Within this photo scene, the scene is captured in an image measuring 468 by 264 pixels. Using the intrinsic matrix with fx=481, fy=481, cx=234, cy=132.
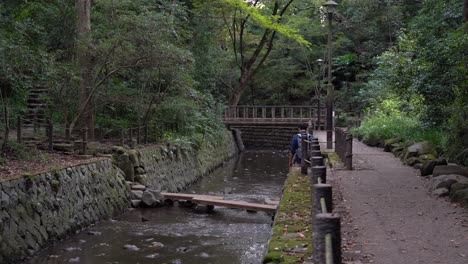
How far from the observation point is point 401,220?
24.8ft

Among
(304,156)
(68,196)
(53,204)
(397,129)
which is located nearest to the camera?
(53,204)

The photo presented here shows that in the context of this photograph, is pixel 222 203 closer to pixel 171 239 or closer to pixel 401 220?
pixel 171 239

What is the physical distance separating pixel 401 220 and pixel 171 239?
5.78m

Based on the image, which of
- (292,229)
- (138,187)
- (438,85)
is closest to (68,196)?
(138,187)

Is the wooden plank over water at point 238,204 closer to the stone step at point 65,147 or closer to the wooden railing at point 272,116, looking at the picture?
the stone step at point 65,147

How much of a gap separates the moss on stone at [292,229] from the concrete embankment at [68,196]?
17.0ft

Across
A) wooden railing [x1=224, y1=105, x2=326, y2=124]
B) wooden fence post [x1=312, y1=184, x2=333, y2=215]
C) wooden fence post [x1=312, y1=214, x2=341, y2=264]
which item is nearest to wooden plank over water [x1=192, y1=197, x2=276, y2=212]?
wooden fence post [x1=312, y1=184, x2=333, y2=215]

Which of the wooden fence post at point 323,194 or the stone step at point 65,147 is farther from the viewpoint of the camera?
the stone step at point 65,147

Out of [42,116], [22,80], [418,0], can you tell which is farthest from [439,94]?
[418,0]

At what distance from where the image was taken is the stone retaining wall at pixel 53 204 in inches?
367

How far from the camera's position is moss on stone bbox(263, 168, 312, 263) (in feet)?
19.1

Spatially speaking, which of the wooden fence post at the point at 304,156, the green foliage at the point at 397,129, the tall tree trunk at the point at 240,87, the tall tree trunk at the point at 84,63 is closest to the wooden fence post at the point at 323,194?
the wooden fence post at the point at 304,156

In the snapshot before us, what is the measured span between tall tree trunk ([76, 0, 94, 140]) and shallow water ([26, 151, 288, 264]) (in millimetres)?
4506

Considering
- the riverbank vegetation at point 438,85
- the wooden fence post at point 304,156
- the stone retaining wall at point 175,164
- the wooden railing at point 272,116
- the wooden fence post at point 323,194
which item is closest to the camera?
→ the wooden fence post at point 323,194
